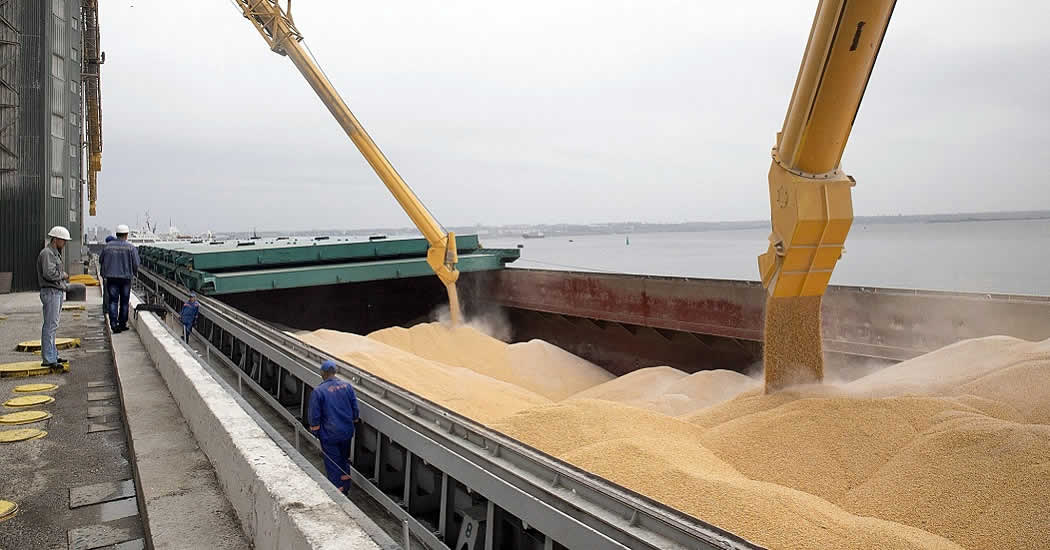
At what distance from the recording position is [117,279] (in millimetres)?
7703

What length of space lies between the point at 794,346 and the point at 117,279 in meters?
7.24

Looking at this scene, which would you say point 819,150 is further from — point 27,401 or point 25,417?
point 27,401

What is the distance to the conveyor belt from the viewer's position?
2299 millimetres

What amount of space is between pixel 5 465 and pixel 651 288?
7.47 meters

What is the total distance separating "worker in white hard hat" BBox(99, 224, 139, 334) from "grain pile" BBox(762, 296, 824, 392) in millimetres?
6873

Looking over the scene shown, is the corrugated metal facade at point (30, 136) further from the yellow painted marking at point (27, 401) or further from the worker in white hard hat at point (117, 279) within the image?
the yellow painted marking at point (27, 401)

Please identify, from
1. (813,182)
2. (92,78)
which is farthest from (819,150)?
(92,78)

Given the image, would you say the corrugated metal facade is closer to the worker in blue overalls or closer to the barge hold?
the barge hold

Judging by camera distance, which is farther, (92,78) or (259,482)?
(92,78)

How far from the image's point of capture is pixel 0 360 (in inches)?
251

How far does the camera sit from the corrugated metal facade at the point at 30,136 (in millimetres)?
13625

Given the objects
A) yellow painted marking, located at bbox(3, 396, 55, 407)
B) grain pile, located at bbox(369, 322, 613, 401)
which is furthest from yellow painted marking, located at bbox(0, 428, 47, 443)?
grain pile, located at bbox(369, 322, 613, 401)

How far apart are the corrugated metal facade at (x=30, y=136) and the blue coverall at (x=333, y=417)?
13.1 metres

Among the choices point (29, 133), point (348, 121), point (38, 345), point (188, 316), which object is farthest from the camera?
point (29, 133)
